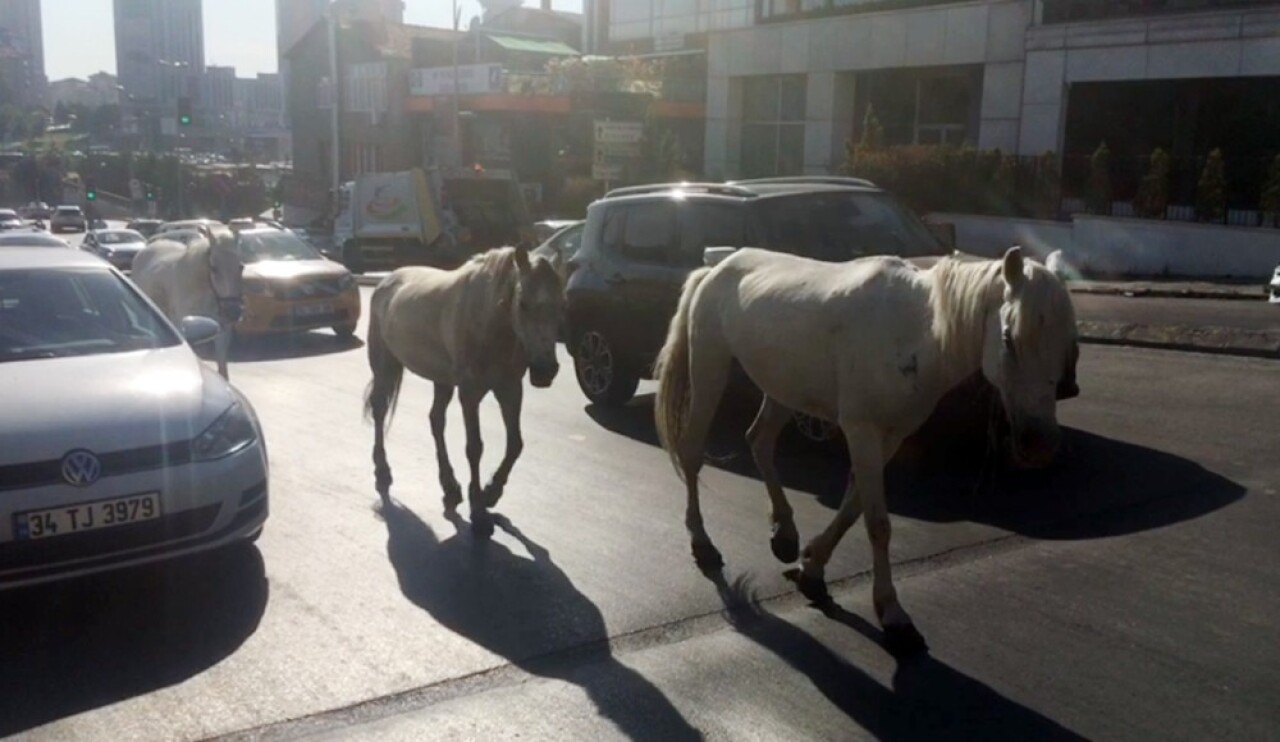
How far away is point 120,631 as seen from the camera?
5.53 meters

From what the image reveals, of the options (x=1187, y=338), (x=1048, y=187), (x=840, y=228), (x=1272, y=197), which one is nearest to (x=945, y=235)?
(x=840, y=228)

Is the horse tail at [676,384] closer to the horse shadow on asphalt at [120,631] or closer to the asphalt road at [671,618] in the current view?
the asphalt road at [671,618]

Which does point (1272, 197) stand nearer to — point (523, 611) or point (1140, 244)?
point (1140, 244)

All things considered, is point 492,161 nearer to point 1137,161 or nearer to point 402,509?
point 1137,161

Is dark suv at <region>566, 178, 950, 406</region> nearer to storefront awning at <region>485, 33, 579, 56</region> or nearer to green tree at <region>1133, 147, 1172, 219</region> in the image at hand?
green tree at <region>1133, 147, 1172, 219</region>

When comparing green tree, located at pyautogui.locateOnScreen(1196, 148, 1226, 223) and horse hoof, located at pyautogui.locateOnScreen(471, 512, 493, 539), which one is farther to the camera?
green tree, located at pyautogui.locateOnScreen(1196, 148, 1226, 223)

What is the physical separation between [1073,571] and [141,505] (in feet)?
15.6

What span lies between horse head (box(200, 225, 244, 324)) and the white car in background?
4.06 metres

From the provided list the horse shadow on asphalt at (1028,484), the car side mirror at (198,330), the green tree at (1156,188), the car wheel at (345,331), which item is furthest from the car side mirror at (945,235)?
the green tree at (1156,188)

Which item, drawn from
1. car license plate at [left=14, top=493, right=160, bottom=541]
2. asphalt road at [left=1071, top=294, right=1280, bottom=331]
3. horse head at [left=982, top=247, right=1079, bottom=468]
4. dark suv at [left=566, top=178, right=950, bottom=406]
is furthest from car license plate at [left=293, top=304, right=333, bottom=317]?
horse head at [left=982, top=247, right=1079, bottom=468]

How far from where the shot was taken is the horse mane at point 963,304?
4926 mm

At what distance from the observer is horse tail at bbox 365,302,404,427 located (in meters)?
8.44

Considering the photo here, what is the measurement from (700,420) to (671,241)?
3730 mm

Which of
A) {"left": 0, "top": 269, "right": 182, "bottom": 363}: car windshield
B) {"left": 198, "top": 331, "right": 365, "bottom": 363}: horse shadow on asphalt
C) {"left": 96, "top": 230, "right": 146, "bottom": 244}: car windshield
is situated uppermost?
{"left": 0, "top": 269, "right": 182, "bottom": 363}: car windshield
